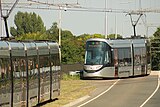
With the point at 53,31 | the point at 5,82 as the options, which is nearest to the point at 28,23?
the point at 53,31

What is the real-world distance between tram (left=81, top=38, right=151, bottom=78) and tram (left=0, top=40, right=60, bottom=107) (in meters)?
17.4

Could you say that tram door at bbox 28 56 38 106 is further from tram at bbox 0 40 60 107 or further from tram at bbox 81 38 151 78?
tram at bbox 81 38 151 78

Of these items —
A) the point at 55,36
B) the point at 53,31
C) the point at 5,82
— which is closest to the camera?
the point at 5,82

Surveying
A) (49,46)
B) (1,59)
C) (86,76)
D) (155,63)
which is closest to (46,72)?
(49,46)

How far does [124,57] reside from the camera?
4581 centimetres

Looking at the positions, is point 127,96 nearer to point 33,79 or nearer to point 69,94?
point 69,94

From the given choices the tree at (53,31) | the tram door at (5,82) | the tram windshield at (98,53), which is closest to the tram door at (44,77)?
the tram door at (5,82)

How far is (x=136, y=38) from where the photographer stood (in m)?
48.7

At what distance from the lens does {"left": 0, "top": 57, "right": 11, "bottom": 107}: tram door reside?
56.5 feet

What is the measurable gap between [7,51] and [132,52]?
97.3 feet

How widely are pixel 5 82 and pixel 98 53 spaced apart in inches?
1059

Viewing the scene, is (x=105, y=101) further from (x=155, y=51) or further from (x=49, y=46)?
(x=155, y=51)

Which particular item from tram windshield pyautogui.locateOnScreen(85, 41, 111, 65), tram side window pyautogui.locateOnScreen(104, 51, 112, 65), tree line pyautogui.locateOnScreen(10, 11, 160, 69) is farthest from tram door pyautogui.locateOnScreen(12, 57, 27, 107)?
tree line pyautogui.locateOnScreen(10, 11, 160, 69)

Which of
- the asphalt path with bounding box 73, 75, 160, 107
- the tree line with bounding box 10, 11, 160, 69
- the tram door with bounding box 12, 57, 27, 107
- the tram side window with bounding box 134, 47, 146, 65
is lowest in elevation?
the asphalt path with bounding box 73, 75, 160, 107
